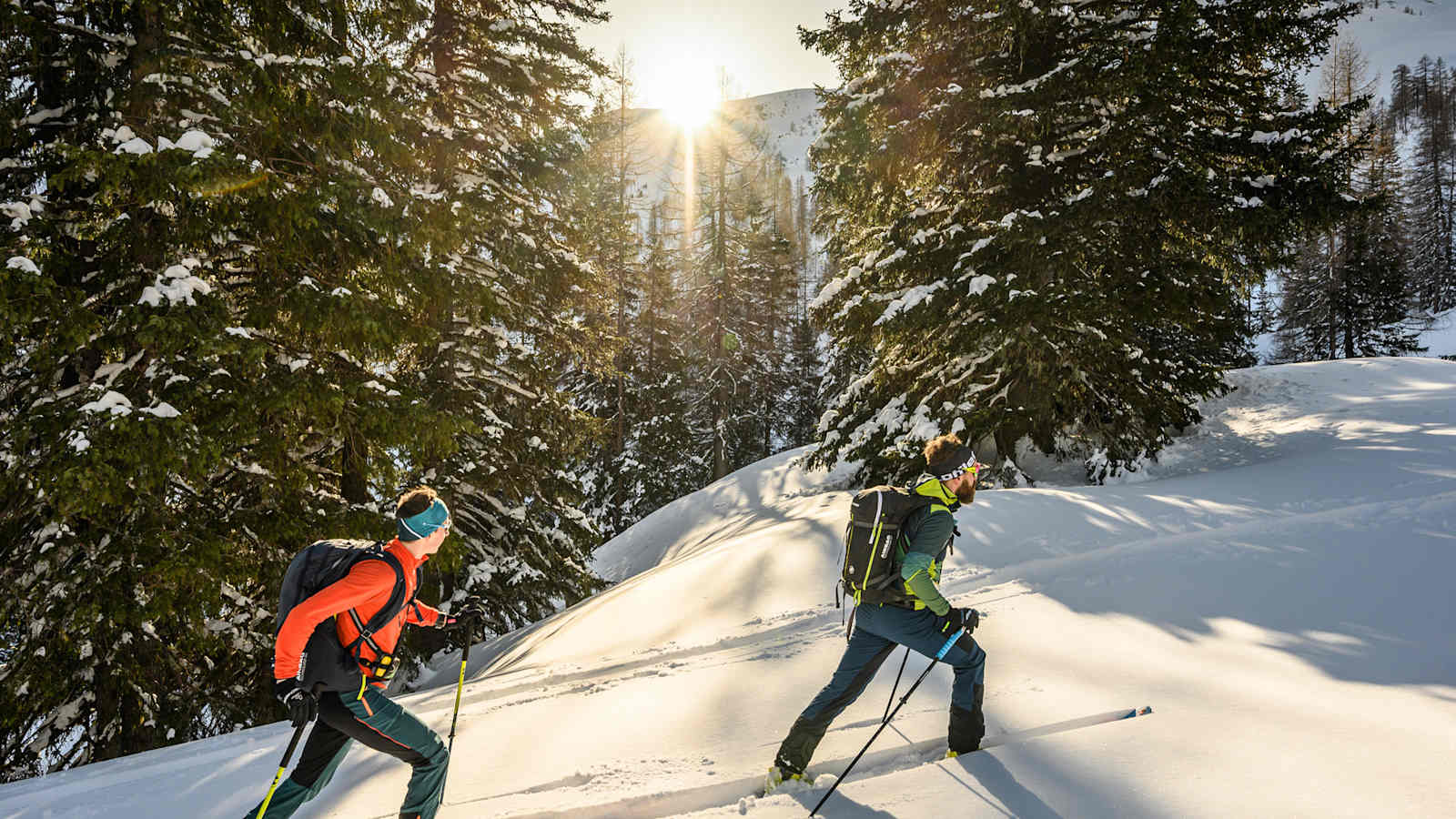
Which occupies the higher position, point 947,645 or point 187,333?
point 187,333

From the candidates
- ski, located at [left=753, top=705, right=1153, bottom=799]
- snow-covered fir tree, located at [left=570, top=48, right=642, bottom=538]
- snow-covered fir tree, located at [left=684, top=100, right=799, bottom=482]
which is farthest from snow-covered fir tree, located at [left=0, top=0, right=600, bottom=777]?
snow-covered fir tree, located at [left=684, top=100, right=799, bottom=482]

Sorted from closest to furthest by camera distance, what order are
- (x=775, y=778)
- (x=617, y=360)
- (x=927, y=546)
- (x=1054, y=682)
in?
(x=927, y=546), (x=775, y=778), (x=1054, y=682), (x=617, y=360)

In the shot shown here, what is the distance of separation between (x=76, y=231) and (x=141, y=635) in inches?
152

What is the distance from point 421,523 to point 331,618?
1.99 feet

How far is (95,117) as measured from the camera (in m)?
6.37

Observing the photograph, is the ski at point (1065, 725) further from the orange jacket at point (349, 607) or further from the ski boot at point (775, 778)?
the orange jacket at point (349, 607)

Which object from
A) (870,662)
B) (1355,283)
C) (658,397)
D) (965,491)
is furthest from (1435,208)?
(870,662)

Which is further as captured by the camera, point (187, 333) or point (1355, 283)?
point (1355, 283)

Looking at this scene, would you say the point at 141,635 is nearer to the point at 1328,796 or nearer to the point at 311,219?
the point at 311,219

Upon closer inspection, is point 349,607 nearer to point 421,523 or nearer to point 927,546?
point 421,523

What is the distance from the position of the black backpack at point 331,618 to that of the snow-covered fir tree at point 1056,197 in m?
8.37

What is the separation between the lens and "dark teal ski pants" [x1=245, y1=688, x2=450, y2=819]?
10.9ft

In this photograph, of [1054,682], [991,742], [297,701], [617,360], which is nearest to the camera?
[297,701]

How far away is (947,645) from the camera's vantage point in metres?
3.85
